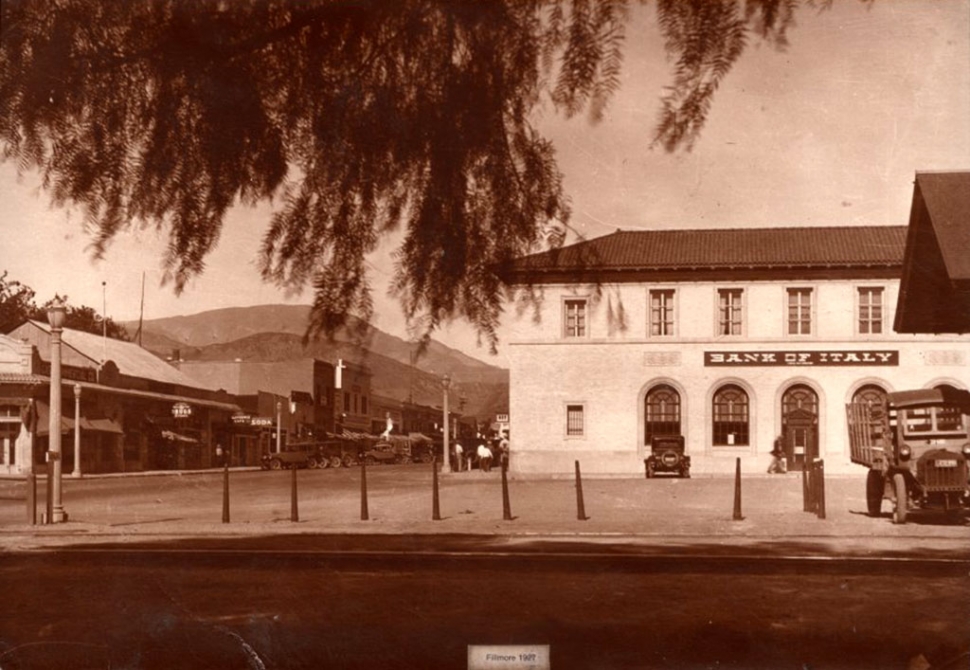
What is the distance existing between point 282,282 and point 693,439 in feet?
13.0

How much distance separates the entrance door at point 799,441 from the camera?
7.58 m

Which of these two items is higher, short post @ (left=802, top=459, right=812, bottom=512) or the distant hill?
the distant hill

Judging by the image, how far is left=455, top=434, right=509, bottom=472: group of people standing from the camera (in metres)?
8.03

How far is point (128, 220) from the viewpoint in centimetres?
616

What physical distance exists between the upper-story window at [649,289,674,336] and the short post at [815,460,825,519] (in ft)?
12.2

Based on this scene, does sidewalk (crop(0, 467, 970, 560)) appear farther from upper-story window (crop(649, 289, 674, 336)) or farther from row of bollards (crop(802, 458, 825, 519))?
upper-story window (crop(649, 289, 674, 336))

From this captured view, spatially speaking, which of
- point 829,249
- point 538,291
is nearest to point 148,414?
point 538,291

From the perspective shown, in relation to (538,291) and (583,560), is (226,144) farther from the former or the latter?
(583,560)

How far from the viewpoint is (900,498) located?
12688 mm

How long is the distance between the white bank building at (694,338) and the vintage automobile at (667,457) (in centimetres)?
8

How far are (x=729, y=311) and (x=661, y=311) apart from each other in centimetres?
83

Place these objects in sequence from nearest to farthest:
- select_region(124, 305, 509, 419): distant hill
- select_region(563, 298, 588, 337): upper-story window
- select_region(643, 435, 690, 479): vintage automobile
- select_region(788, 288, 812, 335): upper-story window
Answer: select_region(563, 298, 588, 337): upper-story window, select_region(124, 305, 509, 419): distant hill, select_region(788, 288, 812, 335): upper-story window, select_region(643, 435, 690, 479): vintage automobile

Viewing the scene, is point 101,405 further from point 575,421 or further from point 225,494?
point 575,421

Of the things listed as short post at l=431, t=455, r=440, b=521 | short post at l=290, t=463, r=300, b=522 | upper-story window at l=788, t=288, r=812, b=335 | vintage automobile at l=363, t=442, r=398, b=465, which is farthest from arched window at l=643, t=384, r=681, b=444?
vintage automobile at l=363, t=442, r=398, b=465
